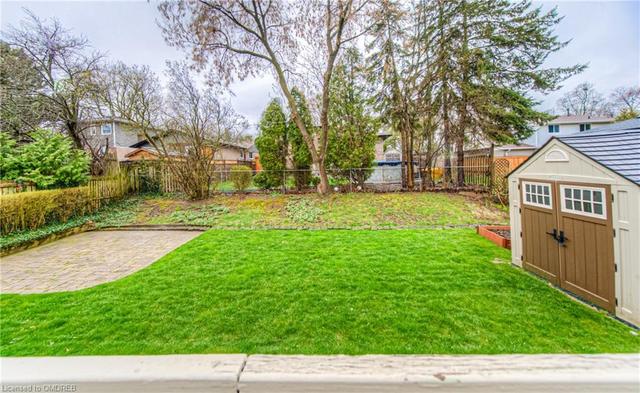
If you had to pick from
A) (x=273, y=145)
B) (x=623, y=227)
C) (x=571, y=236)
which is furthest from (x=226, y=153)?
(x=623, y=227)

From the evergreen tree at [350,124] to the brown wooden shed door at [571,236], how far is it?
7302 mm

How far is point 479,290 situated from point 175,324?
3.63 metres

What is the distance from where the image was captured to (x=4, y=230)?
20.4ft

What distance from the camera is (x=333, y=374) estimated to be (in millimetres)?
1936

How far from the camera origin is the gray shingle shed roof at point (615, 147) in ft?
8.78

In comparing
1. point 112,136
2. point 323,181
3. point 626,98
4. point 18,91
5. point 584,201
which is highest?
point 626,98

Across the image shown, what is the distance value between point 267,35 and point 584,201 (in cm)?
1108

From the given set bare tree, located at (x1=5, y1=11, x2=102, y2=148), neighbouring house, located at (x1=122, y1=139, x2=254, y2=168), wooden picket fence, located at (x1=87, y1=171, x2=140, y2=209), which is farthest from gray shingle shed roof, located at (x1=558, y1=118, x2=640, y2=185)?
neighbouring house, located at (x1=122, y1=139, x2=254, y2=168)

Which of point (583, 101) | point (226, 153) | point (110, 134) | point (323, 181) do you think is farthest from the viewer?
point (583, 101)

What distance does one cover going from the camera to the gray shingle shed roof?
8.78 ft

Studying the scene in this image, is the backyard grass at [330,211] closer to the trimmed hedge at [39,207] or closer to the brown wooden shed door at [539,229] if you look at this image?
the trimmed hedge at [39,207]

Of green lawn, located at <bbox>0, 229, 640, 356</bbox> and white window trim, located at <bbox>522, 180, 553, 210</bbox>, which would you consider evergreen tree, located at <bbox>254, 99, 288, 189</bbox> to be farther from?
white window trim, located at <bbox>522, 180, 553, 210</bbox>

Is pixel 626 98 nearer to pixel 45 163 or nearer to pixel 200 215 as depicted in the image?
pixel 200 215

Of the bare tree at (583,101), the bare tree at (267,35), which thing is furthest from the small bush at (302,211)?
the bare tree at (583,101)
